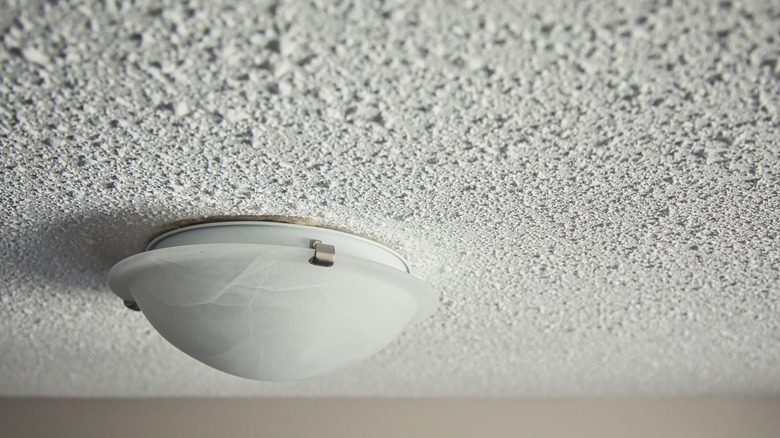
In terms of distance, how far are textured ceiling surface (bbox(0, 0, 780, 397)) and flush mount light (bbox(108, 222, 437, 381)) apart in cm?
4

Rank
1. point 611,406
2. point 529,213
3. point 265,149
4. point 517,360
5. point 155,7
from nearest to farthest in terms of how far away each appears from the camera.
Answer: point 155,7, point 265,149, point 529,213, point 517,360, point 611,406

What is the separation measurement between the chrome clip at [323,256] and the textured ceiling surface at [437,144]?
0.21 ft

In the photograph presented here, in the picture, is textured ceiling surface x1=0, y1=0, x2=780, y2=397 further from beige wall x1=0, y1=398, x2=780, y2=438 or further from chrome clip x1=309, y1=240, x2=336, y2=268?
beige wall x1=0, y1=398, x2=780, y2=438

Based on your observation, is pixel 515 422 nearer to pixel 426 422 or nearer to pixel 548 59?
pixel 426 422

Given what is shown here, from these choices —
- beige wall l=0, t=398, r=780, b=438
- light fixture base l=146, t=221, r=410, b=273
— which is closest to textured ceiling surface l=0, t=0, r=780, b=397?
light fixture base l=146, t=221, r=410, b=273

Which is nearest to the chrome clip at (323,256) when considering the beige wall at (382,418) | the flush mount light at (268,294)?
the flush mount light at (268,294)

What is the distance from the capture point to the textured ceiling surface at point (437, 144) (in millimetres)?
484

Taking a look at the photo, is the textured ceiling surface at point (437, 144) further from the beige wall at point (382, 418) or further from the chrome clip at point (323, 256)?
the beige wall at point (382, 418)

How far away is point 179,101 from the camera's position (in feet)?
1.85

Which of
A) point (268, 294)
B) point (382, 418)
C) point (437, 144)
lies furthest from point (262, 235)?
point (382, 418)

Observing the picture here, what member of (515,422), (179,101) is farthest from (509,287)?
(515,422)

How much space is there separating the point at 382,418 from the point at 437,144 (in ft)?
4.28

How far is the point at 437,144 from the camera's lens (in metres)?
0.62

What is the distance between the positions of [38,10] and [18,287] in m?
0.65
